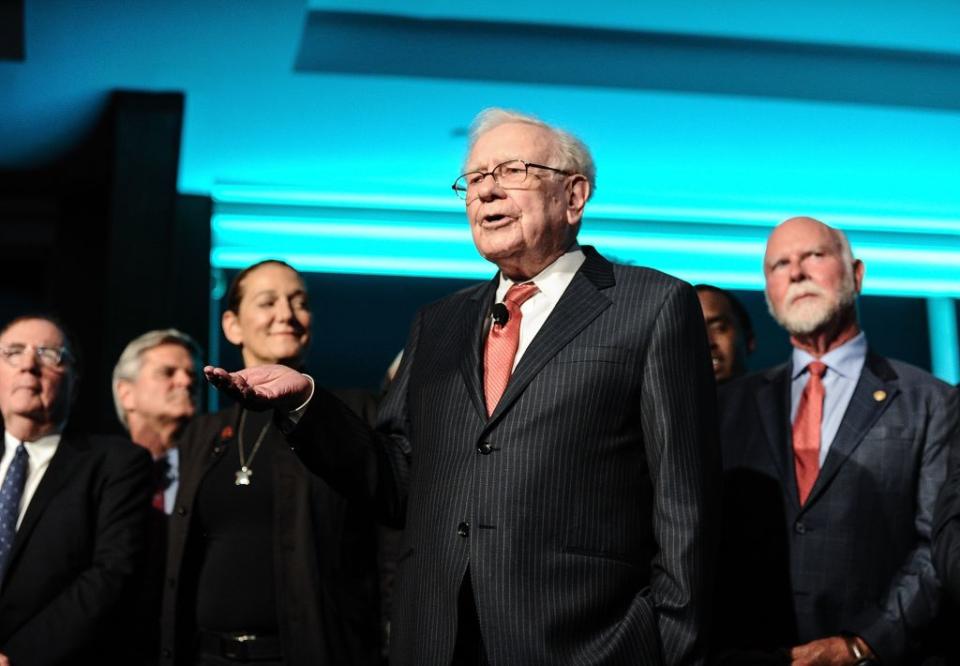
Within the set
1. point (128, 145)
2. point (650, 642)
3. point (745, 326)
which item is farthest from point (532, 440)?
point (128, 145)

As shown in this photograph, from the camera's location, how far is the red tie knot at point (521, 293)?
213 cm

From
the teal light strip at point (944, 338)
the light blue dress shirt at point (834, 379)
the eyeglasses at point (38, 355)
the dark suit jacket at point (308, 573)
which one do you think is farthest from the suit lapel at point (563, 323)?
the teal light strip at point (944, 338)

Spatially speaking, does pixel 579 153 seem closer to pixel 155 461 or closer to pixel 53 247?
pixel 155 461

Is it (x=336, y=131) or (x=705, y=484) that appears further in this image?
(x=336, y=131)

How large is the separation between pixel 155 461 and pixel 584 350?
1951 mm

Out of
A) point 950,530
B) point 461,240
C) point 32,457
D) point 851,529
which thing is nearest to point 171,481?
point 32,457

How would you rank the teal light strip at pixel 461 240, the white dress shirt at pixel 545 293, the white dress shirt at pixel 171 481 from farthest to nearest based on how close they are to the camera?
the teal light strip at pixel 461 240 < the white dress shirt at pixel 171 481 < the white dress shirt at pixel 545 293

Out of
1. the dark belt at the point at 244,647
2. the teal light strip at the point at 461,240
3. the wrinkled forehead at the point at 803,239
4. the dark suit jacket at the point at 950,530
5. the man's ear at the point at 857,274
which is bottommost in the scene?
the dark belt at the point at 244,647

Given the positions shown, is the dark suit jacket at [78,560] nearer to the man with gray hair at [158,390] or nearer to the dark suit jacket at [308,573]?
the dark suit jacket at [308,573]

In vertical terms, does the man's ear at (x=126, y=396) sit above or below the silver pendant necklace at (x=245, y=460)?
above

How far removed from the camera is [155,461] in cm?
353

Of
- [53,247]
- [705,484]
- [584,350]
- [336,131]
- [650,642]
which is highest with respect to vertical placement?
[336,131]

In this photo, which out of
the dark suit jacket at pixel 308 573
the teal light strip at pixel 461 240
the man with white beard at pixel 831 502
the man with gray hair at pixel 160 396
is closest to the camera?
the man with white beard at pixel 831 502

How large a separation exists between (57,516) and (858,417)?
6.00 ft
